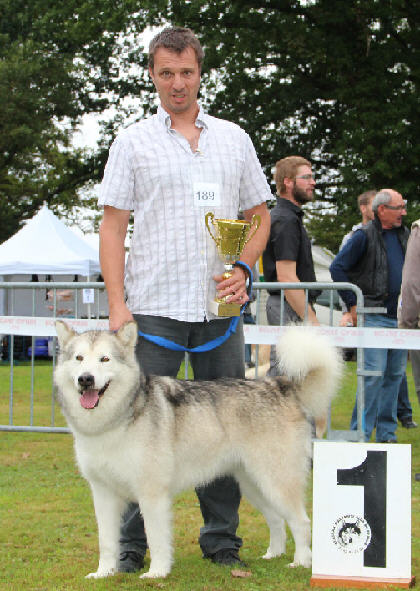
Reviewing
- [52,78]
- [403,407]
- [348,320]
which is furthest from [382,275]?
[52,78]

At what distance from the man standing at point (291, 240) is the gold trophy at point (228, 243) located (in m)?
2.02

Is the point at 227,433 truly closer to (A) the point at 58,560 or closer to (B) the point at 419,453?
(A) the point at 58,560

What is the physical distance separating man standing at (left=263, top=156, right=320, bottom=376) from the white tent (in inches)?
346

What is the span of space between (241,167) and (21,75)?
20621 millimetres

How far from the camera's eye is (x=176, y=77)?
345 cm

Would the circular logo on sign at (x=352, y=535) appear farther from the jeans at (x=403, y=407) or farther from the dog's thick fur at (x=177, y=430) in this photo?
the jeans at (x=403, y=407)

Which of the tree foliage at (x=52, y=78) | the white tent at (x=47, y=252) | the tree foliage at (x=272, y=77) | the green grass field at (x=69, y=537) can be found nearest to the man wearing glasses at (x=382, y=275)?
the green grass field at (x=69, y=537)

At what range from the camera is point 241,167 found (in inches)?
145

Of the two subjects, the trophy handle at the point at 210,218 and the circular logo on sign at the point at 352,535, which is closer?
the circular logo on sign at the point at 352,535

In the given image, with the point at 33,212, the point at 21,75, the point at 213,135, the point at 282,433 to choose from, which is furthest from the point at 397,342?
the point at 33,212

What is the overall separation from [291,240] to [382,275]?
1533mm

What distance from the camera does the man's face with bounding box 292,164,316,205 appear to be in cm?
579

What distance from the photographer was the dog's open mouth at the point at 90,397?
128 inches

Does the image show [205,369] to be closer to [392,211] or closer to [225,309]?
[225,309]
